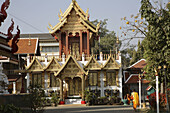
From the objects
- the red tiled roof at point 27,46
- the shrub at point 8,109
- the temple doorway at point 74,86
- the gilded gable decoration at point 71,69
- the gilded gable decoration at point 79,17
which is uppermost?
the gilded gable decoration at point 79,17

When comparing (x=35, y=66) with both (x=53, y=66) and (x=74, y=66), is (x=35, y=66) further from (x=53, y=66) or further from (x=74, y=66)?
(x=74, y=66)

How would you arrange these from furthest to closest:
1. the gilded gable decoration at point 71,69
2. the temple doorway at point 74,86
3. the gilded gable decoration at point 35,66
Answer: the temple doorway at point 74,86, the gilded gable decoration at point 35,66, the gilded gable decoration at point 71,69

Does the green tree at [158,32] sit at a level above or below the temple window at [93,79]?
above

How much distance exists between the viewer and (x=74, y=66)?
118ft

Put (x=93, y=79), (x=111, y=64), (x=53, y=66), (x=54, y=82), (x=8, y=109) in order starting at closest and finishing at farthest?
(x=8, y=109)
(x=53, y=66)
(x=111, y=64)
(x=93, y=79)
(x=54, y=82)

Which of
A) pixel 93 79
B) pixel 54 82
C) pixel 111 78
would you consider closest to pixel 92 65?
pixel 93 79

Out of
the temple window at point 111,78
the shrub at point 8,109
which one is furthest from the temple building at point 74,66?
the shrub at point 8,109

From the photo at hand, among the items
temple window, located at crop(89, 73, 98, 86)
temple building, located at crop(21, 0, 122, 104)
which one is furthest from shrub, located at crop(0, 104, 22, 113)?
temple window, located at crop(89, 73, 98, 86)

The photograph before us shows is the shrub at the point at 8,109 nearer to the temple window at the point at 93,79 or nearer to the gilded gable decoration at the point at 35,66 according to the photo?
the gilded gable decoration at the point at 35,66

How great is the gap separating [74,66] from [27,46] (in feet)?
32.1

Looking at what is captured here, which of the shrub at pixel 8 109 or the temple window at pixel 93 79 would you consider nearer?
the shrub at pixel 8 109

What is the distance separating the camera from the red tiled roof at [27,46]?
138 ft

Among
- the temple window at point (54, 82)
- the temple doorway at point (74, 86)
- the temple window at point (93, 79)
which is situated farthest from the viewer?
the temple doorway at point (74, 86)

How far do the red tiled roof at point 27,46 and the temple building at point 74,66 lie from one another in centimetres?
415
